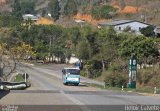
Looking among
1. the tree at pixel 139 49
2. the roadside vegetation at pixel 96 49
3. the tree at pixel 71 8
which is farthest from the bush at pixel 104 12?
the tree at pixel 139 49

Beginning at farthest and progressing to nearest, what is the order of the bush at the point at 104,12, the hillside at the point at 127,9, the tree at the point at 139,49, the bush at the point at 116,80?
1. the bush at the point at 104,12
2. the hillside at the point at 127,9
3. the tree at the point at 139,49
4. the bush at the point at 116,80

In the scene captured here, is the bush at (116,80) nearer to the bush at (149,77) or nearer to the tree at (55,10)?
the bush at (149,77)

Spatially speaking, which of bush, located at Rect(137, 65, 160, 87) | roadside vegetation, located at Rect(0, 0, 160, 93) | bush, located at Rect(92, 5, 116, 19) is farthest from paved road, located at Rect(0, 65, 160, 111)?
bush, located at Rect(92, 5, 116, 19)

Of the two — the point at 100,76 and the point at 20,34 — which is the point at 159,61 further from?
the point at 20,34

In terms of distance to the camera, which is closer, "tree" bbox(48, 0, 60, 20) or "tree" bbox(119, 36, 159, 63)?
"tree" bbox(119, 36, 159, 63)

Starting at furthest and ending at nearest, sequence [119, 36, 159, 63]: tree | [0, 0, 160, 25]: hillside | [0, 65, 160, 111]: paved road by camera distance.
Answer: [0, 0, 160, 25]: hillside < [119, 36, 159, 63]: tree < [0, 65, 160, 111]: paved road

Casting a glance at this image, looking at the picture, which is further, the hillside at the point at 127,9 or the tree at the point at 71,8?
the tree at the point at 71,8

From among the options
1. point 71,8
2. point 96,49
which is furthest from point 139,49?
point 71,8

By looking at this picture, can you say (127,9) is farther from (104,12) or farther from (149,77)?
(149,77)

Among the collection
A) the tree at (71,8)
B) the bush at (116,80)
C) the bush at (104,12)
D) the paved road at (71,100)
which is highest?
the tree at (71,8)

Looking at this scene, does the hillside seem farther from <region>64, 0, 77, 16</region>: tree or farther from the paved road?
the paved road

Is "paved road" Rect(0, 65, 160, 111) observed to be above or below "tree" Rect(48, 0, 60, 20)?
below

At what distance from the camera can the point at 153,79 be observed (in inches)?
2221

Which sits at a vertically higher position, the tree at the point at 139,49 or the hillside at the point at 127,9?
the hillside at the point at 127,9
